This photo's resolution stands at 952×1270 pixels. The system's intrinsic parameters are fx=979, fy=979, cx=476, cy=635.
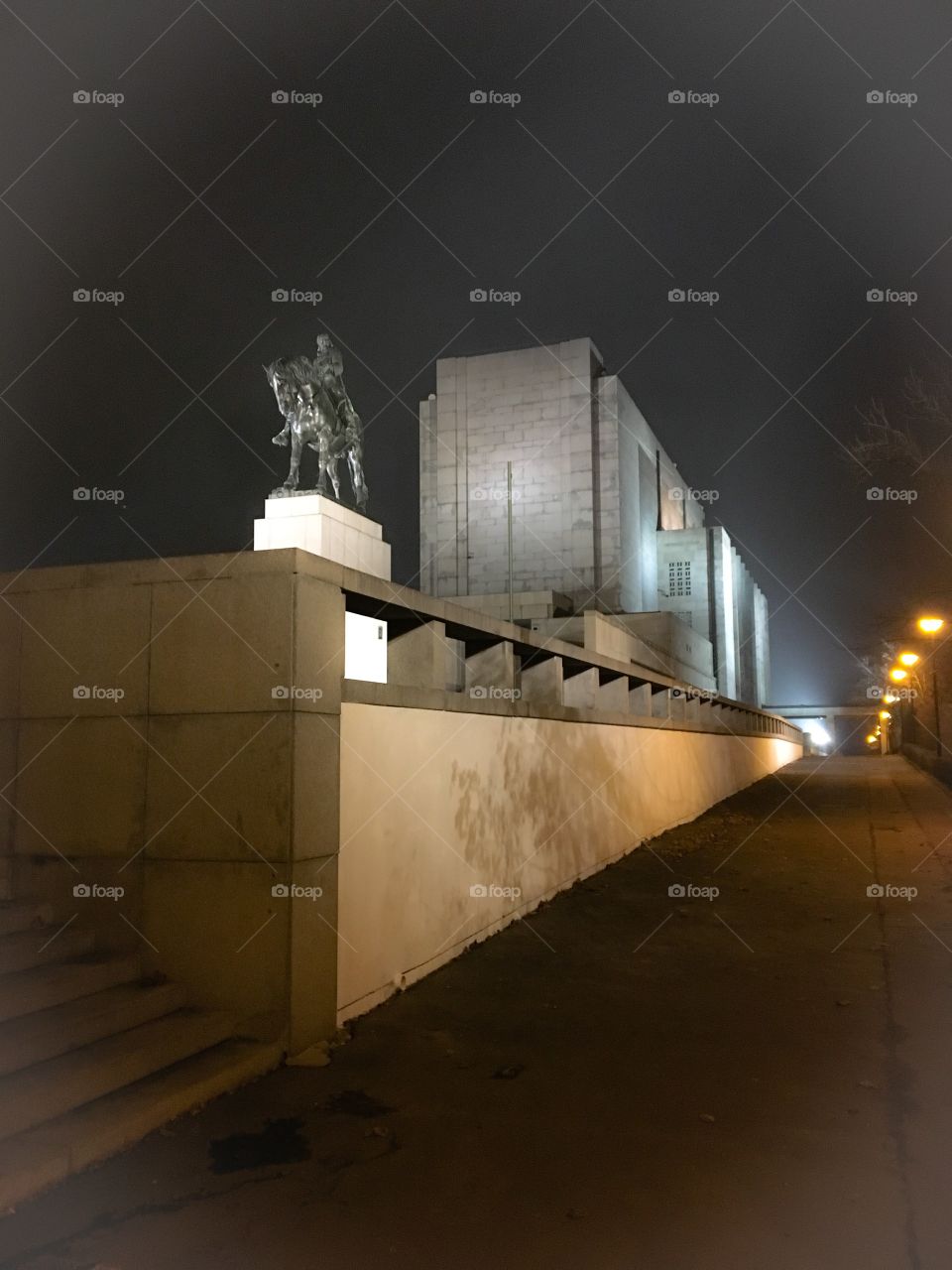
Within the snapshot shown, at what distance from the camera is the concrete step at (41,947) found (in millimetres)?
5113

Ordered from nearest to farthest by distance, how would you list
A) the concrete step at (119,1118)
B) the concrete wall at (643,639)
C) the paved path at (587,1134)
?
1. the paved path at (587,1134)
2. the concrete step at (119,1118)
3. the concrete wall at (643,639)

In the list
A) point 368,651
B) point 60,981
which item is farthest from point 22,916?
point 368,651

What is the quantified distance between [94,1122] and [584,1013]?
3.20 metres

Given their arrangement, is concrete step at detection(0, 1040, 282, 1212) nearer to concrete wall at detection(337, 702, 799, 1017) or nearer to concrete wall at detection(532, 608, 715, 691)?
concrete wall at detection(337, 702, 799, 1017)

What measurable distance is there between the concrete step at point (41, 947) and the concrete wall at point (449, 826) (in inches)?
57.7

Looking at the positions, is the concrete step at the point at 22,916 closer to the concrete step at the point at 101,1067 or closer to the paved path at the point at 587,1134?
the concrete step at the point at 101,1067

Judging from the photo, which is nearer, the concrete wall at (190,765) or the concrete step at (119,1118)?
the concrete step at (119,1118)

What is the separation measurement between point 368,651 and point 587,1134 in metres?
4.09

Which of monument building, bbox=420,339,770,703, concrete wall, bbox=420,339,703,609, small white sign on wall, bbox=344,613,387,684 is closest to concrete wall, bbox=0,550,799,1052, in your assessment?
small white sign on wall, bbox=344,613,387,684

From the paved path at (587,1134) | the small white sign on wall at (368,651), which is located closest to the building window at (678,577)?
the paved path at (587,1134)

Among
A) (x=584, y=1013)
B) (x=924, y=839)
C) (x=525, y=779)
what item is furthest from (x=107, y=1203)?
(x=924, y=839)

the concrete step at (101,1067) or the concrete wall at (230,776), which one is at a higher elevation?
the concrete wall at (230,776)

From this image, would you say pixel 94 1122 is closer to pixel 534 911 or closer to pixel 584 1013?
pixel 584 1013

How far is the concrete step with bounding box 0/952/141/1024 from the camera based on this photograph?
469 centimetres
